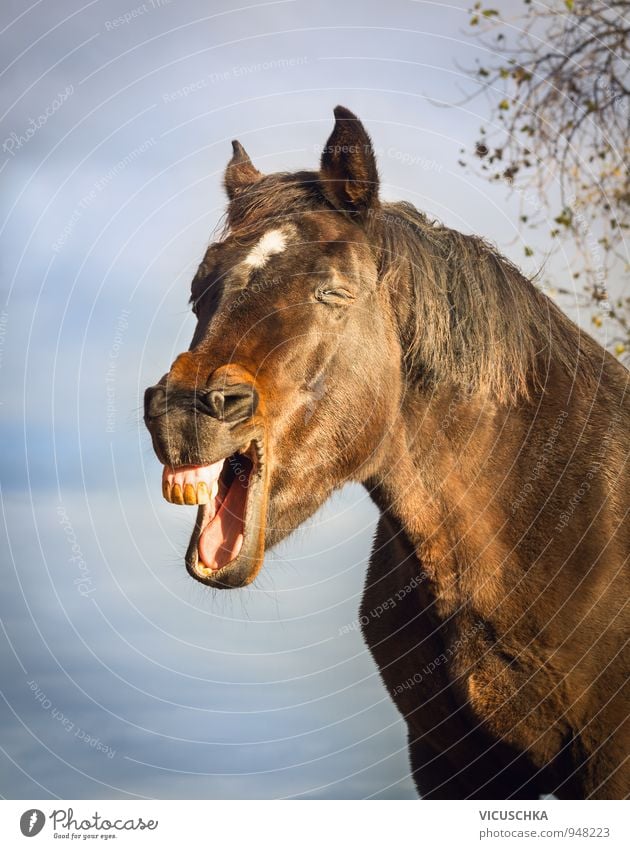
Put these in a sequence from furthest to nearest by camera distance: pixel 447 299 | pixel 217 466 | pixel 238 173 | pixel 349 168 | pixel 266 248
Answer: pixel 238 173
pixel 447 299
pixel 349 168
pixel 266 248
pixel 217 466

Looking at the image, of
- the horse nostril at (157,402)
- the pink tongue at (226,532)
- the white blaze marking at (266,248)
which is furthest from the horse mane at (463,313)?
the horse nostril at (157,402)

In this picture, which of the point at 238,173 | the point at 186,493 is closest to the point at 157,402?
the point at 186,493

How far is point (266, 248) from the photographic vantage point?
519cm

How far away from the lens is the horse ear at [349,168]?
5430mm

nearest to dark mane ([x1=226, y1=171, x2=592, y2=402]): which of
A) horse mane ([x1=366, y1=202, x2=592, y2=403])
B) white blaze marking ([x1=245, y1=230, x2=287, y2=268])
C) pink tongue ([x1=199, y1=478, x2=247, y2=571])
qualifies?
horse mane ([x1=366, y1=202, x2=592, y2=403])

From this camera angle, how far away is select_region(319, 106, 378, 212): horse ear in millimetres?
5430

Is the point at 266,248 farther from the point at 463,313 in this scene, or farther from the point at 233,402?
the point at 463,313

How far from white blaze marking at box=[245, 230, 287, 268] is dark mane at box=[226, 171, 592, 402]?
14 centimetres

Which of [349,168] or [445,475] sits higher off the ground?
[349,168]

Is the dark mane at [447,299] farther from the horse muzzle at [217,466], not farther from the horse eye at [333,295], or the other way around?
the horse muzzle at [217,466]

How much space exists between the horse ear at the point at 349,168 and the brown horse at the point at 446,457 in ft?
0.03

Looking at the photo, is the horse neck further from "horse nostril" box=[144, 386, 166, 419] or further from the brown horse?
"horse nostril" box=[144, 386, 166, 419]

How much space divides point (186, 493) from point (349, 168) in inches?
83.3
